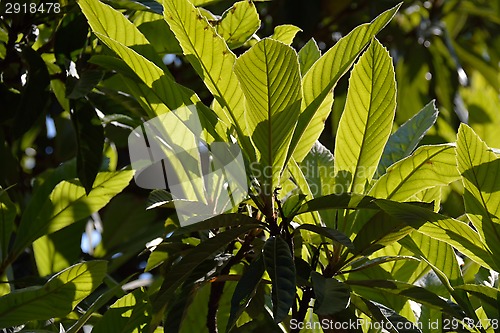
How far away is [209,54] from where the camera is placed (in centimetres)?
79

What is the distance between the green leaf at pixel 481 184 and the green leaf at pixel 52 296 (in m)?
0.41

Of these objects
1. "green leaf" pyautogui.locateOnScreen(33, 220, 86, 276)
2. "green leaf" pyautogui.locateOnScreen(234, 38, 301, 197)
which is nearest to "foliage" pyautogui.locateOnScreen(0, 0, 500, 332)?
"green leaf" pyautogui.locateOnScreen(234, 38, 301, 197)

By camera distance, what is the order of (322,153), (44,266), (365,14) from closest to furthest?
(322,153) < (44,266) < (365,14)

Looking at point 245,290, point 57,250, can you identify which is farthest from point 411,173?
point 57,250

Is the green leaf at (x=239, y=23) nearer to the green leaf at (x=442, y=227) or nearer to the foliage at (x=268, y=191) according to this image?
the foliage at (x=268, y=191)

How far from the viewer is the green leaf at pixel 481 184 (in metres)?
0.76

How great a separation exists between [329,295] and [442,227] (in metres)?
0.15

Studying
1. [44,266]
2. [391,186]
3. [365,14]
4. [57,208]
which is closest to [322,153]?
[391,186]

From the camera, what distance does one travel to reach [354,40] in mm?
801

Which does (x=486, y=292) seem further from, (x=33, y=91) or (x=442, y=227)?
(x=33, y=91)

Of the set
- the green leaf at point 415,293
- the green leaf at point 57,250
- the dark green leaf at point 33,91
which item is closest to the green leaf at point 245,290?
the green leaf at point 415,293

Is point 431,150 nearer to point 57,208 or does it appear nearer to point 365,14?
point 57,208

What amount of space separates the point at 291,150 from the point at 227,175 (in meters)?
0.08

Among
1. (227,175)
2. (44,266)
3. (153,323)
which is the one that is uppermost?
(227,175)
